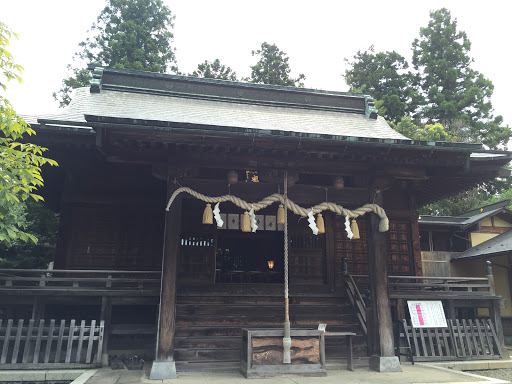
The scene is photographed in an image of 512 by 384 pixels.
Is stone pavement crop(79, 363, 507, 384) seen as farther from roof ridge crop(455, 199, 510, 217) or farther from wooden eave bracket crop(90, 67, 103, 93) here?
roof ridge crop(455, 199, 510, 217)

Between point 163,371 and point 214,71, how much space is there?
30.7 m

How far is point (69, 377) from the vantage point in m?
7.43

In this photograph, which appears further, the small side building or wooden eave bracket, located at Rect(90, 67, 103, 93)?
the small side building

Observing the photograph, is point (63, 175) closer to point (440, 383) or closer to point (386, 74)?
point (440, 383)

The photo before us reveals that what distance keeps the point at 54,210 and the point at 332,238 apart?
10015mm

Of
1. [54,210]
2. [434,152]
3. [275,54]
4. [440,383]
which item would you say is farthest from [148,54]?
[440,383]

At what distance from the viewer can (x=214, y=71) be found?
112ft

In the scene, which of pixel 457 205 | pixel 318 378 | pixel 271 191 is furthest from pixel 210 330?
pixel 457 205

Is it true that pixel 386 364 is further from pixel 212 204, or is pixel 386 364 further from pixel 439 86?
pixel 439 86

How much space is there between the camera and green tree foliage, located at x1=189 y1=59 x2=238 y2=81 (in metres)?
33.5

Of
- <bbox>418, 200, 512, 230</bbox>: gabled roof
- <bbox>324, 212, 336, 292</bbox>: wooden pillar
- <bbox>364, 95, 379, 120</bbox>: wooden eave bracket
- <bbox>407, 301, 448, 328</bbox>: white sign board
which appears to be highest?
<bbox>364, 95, 379, 120</bbox>: wooden eave bracket

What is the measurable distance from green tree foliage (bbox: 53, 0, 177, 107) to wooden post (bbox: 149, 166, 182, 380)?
21.0 m

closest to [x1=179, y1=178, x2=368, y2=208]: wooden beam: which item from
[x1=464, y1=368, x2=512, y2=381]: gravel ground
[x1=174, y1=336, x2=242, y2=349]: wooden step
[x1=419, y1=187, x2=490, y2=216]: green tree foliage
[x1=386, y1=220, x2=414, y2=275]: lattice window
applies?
[x1=174, y1=336, x2=242, y2=349]: wooden step

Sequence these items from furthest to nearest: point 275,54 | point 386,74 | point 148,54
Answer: point 275,54
point 386,74
point 148,54
